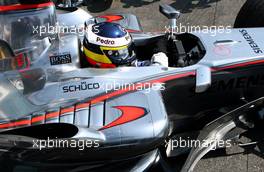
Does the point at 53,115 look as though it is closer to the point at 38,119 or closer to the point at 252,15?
the point at 38,119

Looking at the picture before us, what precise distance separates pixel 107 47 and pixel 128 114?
579mm

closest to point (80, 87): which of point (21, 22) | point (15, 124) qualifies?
point (15, 124)

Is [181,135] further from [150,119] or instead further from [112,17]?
[112,17]

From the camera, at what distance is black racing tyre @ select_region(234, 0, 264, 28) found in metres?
4.28

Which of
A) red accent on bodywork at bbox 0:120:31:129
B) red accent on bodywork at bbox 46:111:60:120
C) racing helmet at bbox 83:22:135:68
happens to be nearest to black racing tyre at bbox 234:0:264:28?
racing helmet at bbox 83:22:135:68

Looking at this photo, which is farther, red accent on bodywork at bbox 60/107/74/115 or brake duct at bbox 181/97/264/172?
brake duct at bbox 181/97/264/172

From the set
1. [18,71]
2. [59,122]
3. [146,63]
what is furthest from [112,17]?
[59,122]

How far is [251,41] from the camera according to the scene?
12.5ft

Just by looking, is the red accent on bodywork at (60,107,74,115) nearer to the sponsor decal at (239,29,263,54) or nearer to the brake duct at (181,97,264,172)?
the brake duct at (181,97,264,172)

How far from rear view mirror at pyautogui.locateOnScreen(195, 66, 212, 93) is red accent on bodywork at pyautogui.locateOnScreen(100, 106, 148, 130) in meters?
0.49

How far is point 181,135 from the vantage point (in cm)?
387

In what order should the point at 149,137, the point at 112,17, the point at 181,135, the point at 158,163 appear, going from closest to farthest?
the point at 149,137 → the point at 158,163 → the point at 181,135 → the point at 112,17

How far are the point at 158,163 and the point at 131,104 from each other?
20.0 inches

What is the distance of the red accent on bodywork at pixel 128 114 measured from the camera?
3176 millimetres
